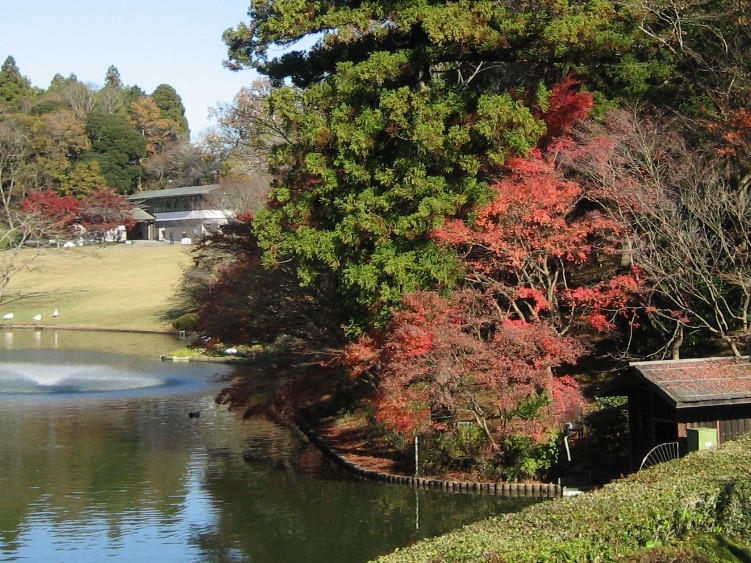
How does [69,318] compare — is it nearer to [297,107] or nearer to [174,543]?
[297,107]

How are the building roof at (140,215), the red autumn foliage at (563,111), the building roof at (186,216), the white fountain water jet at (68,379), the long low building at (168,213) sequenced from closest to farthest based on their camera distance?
the red autumn foliage at (563,111) → the white fountain water jet at (68,379) → the building roof at (186,216) → the long low building at (168,213) → the building roof at (140,215)

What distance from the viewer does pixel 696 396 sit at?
1680 centimetres

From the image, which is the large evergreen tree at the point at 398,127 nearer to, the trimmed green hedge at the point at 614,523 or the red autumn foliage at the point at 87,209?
the trimmed green hedge at the point at 614,523

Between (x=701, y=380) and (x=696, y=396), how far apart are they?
666mm

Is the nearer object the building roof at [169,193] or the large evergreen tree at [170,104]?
the building roof at [169,193]

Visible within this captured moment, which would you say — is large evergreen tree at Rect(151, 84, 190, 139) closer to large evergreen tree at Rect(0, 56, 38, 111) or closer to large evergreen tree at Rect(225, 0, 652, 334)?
large evergreen tree at Rect(0, 56, 38, 111)

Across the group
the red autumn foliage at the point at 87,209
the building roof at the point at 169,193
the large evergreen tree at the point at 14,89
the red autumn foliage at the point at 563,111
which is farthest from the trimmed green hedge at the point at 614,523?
the large evergreen tree at the point at 14,89

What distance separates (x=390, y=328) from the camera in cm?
2103

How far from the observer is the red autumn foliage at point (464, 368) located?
64.6 ft

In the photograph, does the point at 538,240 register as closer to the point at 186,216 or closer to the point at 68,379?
the point at 68,379

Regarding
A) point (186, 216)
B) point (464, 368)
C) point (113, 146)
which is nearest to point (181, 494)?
point (464, 368)

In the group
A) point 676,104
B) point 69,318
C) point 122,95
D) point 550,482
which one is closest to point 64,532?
point 550,482

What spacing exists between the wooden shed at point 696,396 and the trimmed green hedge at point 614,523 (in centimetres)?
456

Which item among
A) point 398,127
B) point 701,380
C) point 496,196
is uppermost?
point 398,127
